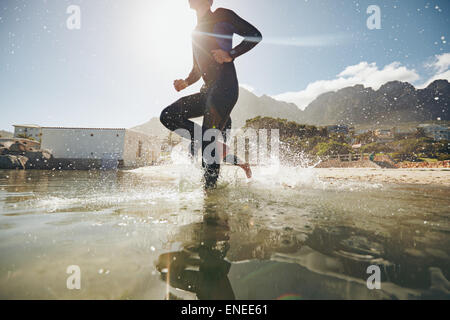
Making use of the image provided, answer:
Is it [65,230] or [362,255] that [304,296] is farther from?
[65,230]

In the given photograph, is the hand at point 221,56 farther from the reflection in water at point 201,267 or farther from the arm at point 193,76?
the reflection in water at point 201,267

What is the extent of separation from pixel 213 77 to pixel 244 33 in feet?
2.19

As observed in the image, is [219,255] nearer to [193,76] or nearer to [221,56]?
[221,56]

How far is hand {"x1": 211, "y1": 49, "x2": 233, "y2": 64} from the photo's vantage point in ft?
7.63

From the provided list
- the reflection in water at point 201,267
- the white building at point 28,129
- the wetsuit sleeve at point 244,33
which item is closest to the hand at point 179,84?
the wetsuit sleeve at point 244,33

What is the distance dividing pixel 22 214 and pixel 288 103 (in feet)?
485

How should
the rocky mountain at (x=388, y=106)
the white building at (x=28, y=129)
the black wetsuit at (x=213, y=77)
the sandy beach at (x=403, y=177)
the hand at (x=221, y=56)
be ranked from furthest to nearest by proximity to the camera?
the rocky mountain at (x=388, y=106), the white building at (x=28, y=129), the sandy beach at (x=403, y=177), the black wetsuit at (x=213, y=77), the hand at (x=221, y=56)

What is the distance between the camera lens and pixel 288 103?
13700 centimetres

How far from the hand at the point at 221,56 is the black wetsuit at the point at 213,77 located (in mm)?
122

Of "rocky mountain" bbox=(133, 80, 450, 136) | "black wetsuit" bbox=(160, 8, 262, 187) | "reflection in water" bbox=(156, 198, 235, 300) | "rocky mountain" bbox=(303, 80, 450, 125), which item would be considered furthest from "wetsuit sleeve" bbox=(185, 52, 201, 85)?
"rocky mountain" bbox=(303, 80, 450, 125)

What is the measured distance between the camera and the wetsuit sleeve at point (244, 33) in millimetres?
2465

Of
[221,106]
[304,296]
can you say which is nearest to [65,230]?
[304,296]

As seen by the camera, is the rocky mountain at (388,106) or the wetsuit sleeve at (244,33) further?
the rocky mountain at (388,106)

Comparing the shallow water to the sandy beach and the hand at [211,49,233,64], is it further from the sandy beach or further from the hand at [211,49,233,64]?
the sandy beach
